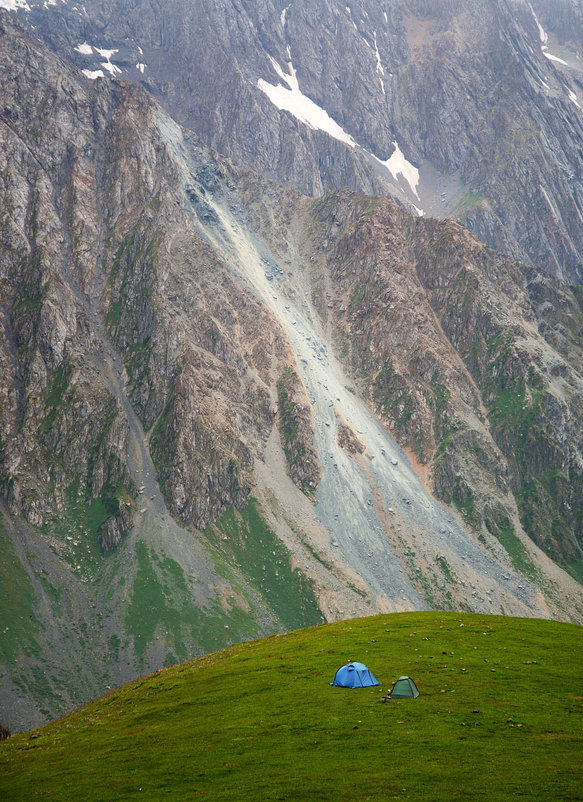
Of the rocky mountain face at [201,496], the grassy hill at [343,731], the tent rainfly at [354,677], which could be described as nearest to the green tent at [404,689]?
the grassy hill at [343,731]

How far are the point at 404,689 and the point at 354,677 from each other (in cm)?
535

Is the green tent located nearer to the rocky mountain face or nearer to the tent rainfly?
the tent rainfly

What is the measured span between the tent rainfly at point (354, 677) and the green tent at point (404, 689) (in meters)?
3.37

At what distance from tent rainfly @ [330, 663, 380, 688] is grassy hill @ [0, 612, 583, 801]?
1067mm

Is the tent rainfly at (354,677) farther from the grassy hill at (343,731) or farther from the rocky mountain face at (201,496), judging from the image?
the rocky mountain face at (201,496)

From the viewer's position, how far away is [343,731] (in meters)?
→ 41.3

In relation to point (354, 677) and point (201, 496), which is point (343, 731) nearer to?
point (354, 677)

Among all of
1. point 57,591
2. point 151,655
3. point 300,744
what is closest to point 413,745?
point 300,744

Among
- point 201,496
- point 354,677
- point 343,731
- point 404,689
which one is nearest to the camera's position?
point 343,731

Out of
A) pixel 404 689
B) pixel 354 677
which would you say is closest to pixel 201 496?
pixel 354 677

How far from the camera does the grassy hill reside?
33.8 meters

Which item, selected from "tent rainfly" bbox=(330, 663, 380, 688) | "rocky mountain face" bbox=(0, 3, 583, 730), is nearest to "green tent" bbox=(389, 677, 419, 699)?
"tent rainfly" bbox=(330, 663, 380, 688)

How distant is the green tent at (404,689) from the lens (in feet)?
153

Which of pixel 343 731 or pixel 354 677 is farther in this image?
pixel 354 677
